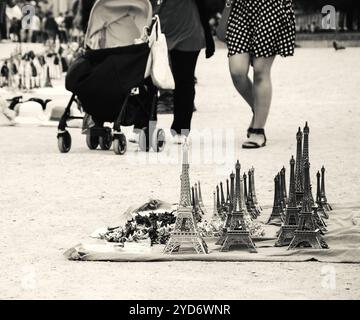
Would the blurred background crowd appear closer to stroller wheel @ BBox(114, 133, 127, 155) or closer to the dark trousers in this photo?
the dark trousers

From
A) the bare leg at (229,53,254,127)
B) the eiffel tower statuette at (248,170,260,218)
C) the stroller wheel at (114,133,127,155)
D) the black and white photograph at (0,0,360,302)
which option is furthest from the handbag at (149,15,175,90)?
the eiffel tower statuette at (248,170,260,218)

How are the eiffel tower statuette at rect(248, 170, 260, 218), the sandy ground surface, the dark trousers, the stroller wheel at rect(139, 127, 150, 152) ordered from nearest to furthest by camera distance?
the sandy ground surface → the eiffel tower statuette at rect(248, 170, 260, 218) → the stroller wheel at rect(139, 127, 150, 152) → the dark trousers

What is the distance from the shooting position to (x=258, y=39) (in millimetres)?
12602

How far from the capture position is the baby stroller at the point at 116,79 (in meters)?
12.3

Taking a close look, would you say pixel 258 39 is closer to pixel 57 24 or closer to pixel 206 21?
pixel 206 21

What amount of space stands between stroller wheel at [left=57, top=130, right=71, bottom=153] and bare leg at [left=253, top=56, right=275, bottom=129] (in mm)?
1796

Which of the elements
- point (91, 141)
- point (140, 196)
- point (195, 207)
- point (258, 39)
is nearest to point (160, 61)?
point (258, 39)

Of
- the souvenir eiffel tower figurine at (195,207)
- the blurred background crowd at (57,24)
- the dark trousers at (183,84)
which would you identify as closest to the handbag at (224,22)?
the dark trousers at (183,84)

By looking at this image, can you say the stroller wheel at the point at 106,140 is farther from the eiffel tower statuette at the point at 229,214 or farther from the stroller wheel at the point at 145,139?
the eiffel tower statuette at the point at 229,214

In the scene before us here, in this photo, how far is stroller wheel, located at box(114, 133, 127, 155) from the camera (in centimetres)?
1234

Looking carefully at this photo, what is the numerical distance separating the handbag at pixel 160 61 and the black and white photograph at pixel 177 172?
1cm

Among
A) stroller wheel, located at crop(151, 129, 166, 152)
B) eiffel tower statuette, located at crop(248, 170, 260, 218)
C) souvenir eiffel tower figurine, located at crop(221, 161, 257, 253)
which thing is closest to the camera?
souvenir eiffel tower figurine, located at crop(221, 161, 257, 253)

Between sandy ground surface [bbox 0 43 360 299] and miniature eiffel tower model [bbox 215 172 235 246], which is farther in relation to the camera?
miniature eiffel tower model [bbox 215 172 235 246]

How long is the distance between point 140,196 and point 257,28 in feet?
11.0
